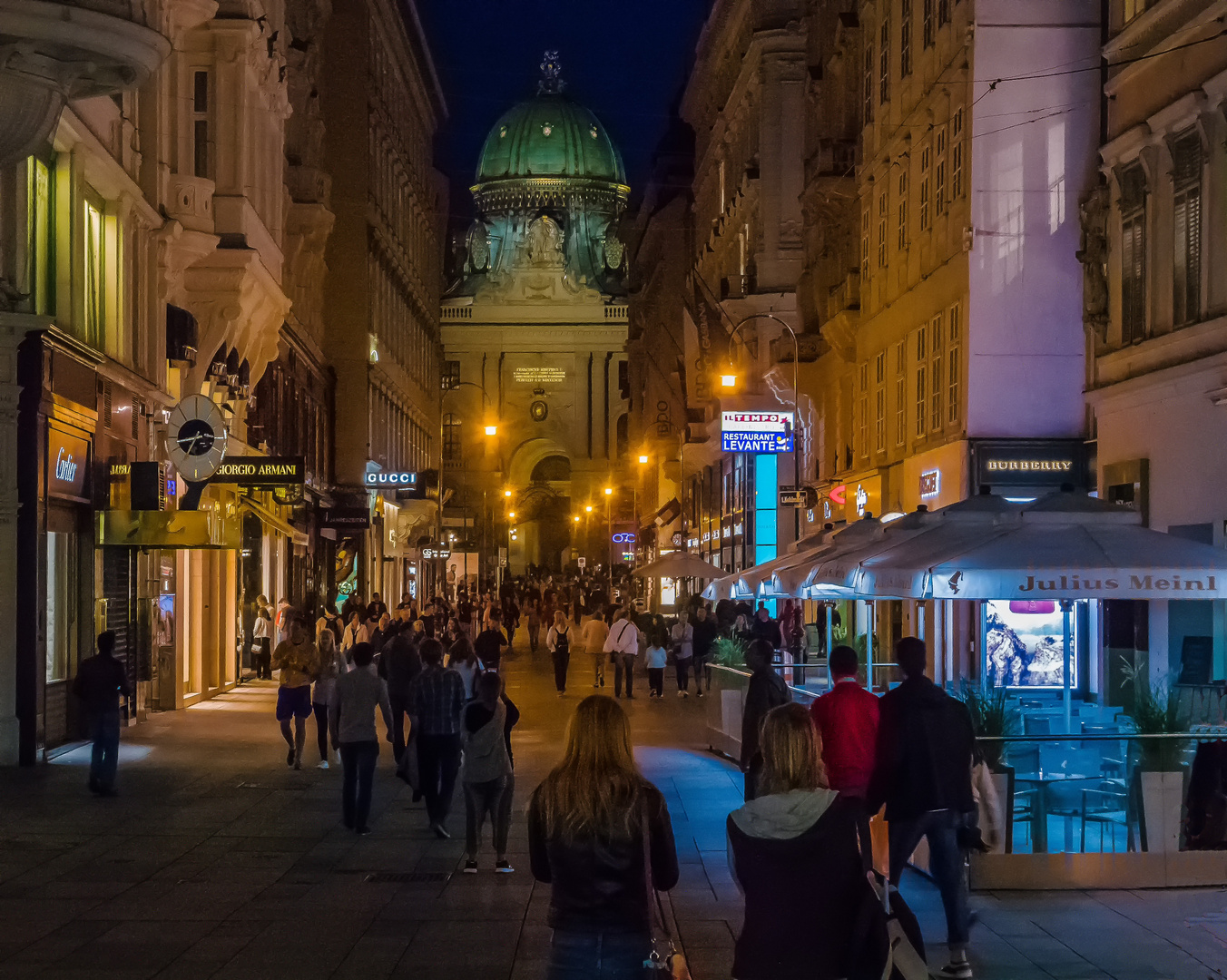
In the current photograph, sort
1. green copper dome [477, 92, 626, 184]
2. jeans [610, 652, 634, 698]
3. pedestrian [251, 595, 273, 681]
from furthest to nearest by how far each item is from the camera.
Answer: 1. green copper dome [477, 92, 626, 184]
2. pedestrian [251, 595, 273, 681]
3. jeans [610, 652, 634, 698]

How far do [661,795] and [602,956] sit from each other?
551mm

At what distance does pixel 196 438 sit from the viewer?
79.0ft

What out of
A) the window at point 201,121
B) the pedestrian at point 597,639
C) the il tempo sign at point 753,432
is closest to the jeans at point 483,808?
the window at point 201,121

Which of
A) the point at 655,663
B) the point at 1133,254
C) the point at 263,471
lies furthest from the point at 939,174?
the point at 263,471

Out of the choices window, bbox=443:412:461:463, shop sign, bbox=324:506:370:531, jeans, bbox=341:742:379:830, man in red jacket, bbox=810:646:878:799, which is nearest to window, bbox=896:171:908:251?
shop sign, bbox=324:506:370:531

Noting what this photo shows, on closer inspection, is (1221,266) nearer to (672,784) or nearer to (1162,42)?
(1162,42)

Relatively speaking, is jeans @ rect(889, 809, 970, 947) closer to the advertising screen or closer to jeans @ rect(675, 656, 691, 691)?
the advertising screen

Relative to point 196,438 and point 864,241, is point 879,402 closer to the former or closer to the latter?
point 864,241

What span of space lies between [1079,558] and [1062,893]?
9.77 ft

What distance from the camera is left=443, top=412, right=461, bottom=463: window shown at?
346 ft

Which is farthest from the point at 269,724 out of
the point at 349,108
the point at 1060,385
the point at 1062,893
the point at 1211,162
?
the point at 349,108

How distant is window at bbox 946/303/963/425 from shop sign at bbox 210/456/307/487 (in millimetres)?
10068

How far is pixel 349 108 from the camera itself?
169ft

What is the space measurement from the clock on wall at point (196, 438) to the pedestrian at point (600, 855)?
18.6 metres
